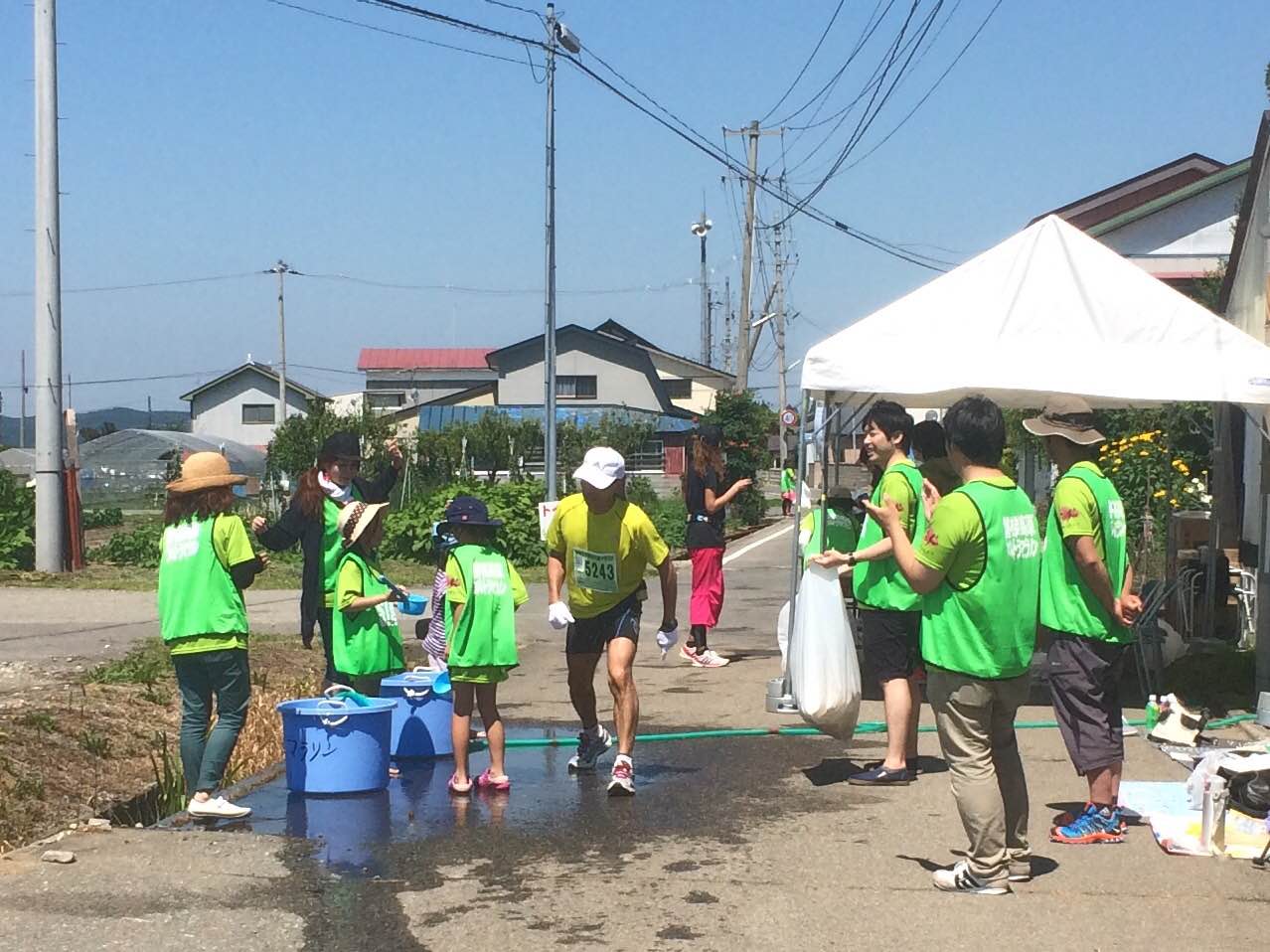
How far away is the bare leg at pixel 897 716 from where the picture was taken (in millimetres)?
7738

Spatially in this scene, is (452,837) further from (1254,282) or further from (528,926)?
(1254,282)

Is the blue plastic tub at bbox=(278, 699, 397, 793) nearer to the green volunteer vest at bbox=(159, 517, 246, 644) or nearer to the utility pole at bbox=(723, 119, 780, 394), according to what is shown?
the green volunteer vest at bbox=(159, 517, 246, 644)

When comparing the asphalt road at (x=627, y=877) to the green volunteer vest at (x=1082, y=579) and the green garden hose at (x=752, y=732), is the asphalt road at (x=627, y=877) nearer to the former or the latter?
the green garden hose at (x=752, y=732)

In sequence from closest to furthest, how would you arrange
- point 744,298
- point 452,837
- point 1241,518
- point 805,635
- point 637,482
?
1. point 452,837
2. point 805,635
3. point 1241,518
4. point 637,482
5. point 744,298

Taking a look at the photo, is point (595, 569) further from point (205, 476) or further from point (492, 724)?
point (205, 476)

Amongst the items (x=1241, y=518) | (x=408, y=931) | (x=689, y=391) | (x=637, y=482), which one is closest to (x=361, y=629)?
(x=408, y=931)

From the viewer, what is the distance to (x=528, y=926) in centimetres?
546

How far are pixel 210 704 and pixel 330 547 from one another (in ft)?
3.52

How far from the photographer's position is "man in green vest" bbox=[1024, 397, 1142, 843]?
21.0ft

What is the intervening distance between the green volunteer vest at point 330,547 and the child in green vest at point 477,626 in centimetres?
64

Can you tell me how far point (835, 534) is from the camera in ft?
28.0

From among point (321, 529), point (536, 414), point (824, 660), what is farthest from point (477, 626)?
point (536, 414)

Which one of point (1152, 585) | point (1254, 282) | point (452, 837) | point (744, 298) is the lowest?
point (452, 837)

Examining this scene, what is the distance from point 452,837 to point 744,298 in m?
37.5
